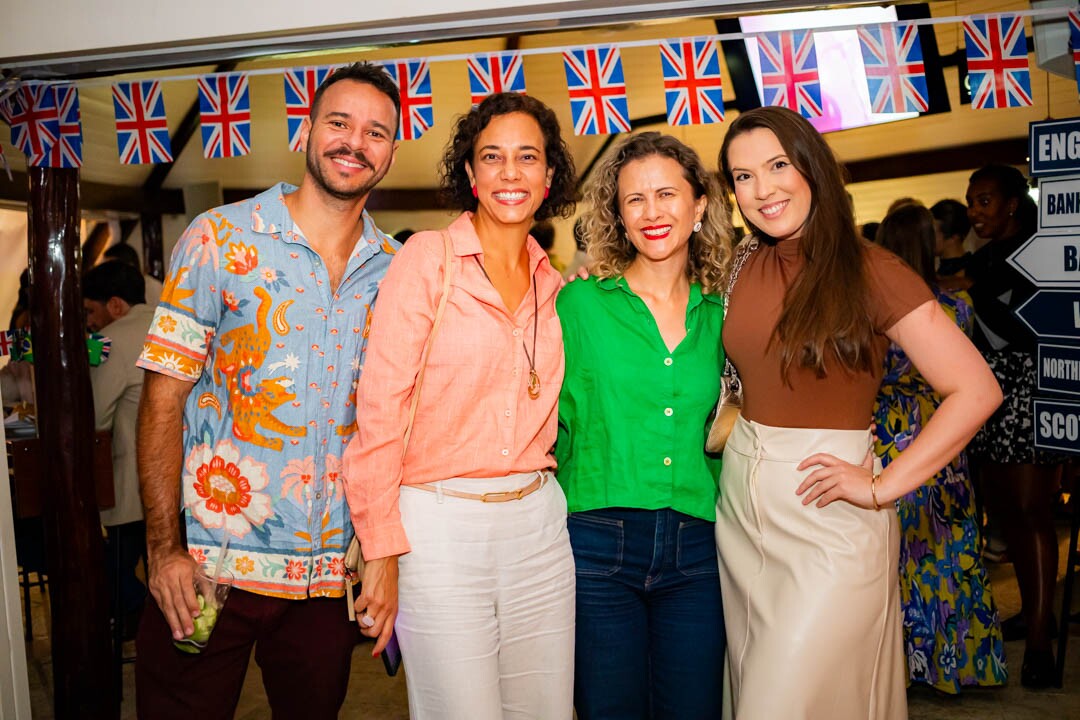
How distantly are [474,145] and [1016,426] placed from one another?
2.96 meters

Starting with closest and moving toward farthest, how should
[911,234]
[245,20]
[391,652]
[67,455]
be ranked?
[391,652]
[245,20]
[67,455]
[911,234]

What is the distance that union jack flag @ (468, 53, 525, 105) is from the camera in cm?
318

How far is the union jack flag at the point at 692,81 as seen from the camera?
312 centimetres

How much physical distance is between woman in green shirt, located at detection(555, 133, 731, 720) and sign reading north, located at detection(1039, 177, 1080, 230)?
1.80 m

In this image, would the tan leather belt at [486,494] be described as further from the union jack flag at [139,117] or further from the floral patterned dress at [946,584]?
the floral patterned dress at [946,584]

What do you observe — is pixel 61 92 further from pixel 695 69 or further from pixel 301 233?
pixel 695 69

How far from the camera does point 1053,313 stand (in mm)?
3377

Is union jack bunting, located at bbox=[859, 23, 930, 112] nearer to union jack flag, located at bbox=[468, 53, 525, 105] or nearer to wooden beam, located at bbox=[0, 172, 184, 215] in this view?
union jack flag, located at bbox=[468, 53, 525, 105]

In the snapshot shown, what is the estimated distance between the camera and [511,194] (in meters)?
2.23

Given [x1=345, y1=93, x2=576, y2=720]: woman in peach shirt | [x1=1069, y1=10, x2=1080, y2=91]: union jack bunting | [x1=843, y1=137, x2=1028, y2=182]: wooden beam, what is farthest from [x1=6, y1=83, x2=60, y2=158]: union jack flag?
[x1=843, y1=137, x2=1028, y2=182]: wooden beam

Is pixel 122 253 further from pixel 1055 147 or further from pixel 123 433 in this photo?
pixel 1055 147

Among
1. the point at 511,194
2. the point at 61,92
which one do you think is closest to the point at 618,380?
the point at 511,194

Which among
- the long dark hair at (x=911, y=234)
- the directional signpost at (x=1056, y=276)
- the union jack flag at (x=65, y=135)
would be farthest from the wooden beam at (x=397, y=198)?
the directional signpost at (x=1056, y=276)

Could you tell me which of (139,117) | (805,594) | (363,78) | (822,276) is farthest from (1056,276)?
(139,117)
